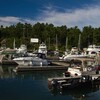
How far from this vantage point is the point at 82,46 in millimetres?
81000

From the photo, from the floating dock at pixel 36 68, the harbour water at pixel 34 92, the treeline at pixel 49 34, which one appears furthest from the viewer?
the treeline at pixel 49 34

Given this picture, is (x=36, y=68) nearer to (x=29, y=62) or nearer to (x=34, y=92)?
(x=29, y=62)

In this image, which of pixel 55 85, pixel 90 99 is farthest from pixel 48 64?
pixel 90 99

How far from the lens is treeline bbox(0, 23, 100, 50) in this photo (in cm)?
8181

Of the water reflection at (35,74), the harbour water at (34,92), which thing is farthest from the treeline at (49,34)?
the harbour water at (34,92)

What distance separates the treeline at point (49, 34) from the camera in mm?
81806

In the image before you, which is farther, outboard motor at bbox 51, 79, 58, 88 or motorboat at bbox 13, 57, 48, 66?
motorboat at bbox 13, 57, 48, 66

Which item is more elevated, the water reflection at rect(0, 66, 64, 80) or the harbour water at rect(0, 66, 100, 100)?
the water reflection at rect(0, 66, 64, 80)

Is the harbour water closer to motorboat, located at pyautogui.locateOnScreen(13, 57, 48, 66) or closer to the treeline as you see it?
motorboat, located at pyautogui.locateOnScreen(13, 57, 48, 66)

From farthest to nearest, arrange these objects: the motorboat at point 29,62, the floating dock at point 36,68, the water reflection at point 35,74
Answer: the motorboat at point 29,62 → the floating dock at point 36,68 → the water reflection at point 35,74

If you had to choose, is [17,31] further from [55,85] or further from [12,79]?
[55,85]

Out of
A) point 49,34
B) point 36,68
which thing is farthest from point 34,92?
point 49,34

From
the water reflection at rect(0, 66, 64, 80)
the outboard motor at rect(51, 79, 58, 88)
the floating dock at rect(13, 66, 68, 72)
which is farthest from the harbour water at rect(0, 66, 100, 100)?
the floating dock at rect(13, 66, 68, 72)

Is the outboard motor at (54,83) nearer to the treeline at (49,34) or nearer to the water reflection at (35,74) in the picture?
the water reflection at (35,74)
